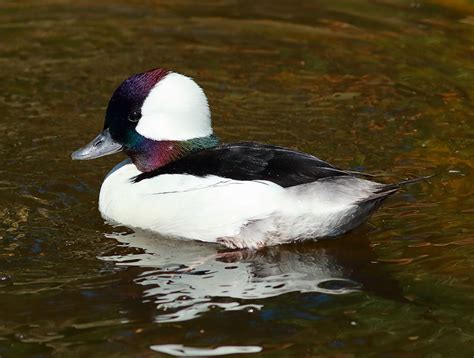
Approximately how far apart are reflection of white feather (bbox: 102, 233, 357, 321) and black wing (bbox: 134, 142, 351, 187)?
53cm

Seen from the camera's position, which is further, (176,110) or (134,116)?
(134,116)

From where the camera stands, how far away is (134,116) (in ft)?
25.7

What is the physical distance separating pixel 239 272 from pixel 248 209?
1.37 feet

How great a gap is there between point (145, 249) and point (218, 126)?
2.48 metres

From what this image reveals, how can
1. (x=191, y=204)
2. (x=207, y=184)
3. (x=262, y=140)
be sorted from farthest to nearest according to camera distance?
1. (x=262, y=140)
2. (x=191, y=204)
3. (x=207, y=184)

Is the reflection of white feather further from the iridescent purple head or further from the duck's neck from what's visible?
the iridescent purple head

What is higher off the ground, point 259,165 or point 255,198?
point 259,165

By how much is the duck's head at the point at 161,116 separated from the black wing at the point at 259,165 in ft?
1.33

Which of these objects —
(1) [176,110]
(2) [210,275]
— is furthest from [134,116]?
(2) [210,275]

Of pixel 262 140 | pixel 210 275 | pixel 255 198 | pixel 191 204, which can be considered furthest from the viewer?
pixel 262 140

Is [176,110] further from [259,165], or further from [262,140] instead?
[262,140]

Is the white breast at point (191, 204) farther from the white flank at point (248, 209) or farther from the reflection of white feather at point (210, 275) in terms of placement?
the reflection of white feather at point (210, 275)

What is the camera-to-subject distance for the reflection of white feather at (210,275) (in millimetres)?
6387

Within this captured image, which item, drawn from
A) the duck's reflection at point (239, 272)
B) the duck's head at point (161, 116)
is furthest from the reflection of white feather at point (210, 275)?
the duck's head at point (161, 116)
